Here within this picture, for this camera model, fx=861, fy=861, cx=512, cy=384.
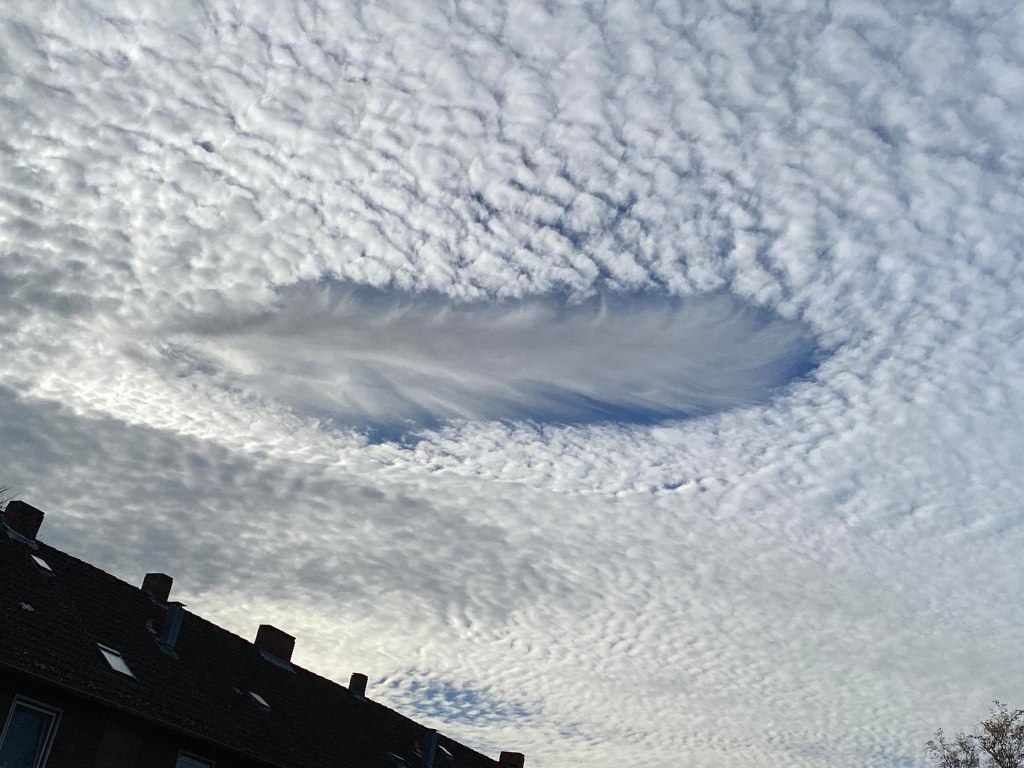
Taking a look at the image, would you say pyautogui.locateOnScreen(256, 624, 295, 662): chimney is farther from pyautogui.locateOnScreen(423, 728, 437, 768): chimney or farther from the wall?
the wall

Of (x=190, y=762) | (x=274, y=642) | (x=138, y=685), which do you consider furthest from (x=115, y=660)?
(x=274, y=642)

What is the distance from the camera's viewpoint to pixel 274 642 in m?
31.9

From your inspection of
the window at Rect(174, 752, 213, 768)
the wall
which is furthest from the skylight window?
the window at Rect(174, 752, 213, 768)

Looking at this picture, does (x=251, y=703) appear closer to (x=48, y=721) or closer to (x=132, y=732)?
(x=132, y=732)

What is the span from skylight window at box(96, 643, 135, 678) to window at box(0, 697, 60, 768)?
2290mm

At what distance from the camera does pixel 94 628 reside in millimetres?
21859

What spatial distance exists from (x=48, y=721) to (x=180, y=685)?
4.80m

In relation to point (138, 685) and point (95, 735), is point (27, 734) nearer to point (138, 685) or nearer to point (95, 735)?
point (95, 735)

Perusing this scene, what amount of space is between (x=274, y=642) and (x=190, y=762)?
10.4 m

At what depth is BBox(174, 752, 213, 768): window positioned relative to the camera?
21281 mm

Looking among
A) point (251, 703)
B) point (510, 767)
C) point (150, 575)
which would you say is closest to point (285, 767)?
point (251, 703)

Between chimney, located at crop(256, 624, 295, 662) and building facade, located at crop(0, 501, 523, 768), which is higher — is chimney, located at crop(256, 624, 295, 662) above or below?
above

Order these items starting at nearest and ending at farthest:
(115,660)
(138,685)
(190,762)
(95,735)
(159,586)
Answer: (95,735) → (138,685) → (115,660) → (190,762) → (159,586)

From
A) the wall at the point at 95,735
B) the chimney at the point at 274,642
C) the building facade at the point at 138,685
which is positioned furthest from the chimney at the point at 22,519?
the chimney at the point at 274,642
